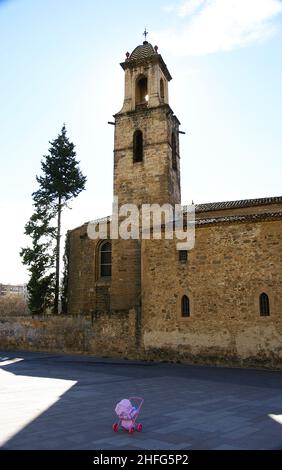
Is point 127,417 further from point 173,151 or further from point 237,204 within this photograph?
point 173,151

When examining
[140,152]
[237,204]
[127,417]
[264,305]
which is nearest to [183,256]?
[264,305]

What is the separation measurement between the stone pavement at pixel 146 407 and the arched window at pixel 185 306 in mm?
2368

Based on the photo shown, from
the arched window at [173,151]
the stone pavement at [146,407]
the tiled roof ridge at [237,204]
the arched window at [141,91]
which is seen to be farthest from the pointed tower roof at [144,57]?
the stone pavement at [146,407]

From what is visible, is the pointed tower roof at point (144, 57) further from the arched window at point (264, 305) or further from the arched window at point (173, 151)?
the arched window at point (264, 305)

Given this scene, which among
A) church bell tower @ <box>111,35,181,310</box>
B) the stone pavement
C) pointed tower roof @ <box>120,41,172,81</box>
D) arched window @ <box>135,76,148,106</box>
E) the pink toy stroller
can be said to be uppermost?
pointed tower roof @ <box>120,41,172,81</box>

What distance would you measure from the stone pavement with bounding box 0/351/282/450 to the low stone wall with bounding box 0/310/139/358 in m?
2.98

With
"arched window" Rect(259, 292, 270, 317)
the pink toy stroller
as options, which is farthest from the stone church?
the pink toy stroller

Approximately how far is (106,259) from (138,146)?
6736mm

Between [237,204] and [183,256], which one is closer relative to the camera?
[183,256]

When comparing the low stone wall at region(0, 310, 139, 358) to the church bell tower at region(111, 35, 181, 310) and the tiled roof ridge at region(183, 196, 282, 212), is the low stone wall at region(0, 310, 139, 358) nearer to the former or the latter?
the church bell tower at region(111, 35, 181, 310)

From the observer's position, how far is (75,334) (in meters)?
18.8

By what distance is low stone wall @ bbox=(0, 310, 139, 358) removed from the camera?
17.3m

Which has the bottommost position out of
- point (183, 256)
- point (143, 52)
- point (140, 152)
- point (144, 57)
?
point (183, 256)
